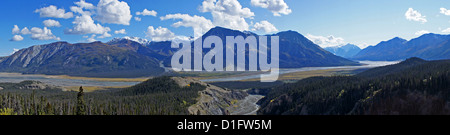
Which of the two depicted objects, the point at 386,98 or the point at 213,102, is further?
the point at 213,102

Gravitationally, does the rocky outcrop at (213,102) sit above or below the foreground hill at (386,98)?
below

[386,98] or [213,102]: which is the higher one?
[386,98]

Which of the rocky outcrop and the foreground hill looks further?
the rocky outcrop

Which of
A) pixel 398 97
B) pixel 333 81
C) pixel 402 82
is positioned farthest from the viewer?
pixel 333 81

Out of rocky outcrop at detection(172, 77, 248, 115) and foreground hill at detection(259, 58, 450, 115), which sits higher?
foreground hill at detection(259, 58, 450, 115)

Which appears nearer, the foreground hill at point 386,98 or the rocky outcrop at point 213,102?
the foreground hill at point 386,98
